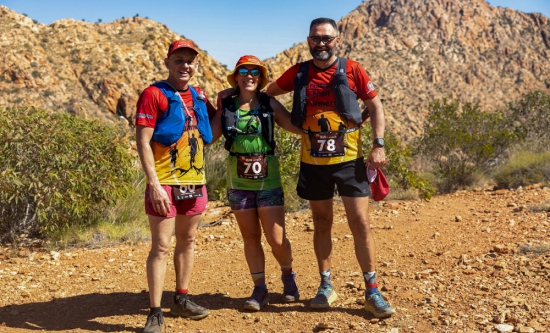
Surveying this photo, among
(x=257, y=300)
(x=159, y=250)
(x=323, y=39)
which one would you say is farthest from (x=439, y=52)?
(x=159, y=250)

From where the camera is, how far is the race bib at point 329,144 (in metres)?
3.68

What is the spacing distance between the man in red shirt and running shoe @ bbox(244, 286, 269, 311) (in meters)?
0.83

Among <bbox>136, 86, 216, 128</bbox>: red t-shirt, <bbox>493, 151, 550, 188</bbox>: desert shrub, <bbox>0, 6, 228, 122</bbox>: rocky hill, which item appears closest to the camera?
<bbox>136, 86, 216, 128</bbox>: red t-shirt

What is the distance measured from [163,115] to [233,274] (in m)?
2.16

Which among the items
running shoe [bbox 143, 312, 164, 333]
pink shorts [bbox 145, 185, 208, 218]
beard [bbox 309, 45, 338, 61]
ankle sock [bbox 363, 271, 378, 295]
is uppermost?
beard [bbox 309, 45, 338, 61]

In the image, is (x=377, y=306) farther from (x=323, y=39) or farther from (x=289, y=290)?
(x=323, y=39)

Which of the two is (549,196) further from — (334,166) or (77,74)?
(77,74)

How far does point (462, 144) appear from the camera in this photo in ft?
35.7

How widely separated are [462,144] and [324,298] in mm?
8096

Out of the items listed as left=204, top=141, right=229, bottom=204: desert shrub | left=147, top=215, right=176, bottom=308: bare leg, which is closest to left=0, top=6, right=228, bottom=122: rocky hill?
left=204, top=141, right=229, bottom=204: desert shrub

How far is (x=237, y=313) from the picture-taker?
3975 mm

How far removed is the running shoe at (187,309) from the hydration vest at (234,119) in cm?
124

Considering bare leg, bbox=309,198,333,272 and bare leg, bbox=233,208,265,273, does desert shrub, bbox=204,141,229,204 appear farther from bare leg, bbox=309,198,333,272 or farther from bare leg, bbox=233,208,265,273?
bare leg, bbox=309,198,333,272

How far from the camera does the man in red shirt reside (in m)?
3.68
